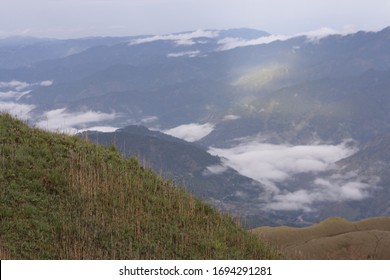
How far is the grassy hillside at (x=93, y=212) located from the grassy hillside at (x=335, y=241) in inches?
160

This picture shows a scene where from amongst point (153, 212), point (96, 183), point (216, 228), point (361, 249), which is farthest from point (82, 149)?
point (361, 249)

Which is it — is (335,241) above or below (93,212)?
below

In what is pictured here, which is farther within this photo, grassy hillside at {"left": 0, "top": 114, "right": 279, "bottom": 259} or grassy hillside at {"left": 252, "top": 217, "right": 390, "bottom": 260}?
grassy hillside at {"left": 252, "top": 217, "right": 390, "bottom": 260}

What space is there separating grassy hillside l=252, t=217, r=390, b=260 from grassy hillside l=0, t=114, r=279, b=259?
4.07m

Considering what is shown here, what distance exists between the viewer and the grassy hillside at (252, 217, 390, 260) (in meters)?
19.8

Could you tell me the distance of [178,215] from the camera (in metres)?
15.6

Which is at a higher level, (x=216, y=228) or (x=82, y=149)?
(x=82, y=149)

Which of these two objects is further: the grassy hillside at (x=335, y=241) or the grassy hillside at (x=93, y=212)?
the grassy hillside at (x=335, y=241)

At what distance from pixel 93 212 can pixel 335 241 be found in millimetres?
12091

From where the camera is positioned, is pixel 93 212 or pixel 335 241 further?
pixel 335 241

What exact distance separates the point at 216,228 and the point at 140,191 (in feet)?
9.94

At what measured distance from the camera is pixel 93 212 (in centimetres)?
1424

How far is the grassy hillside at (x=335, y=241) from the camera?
65.0ft
